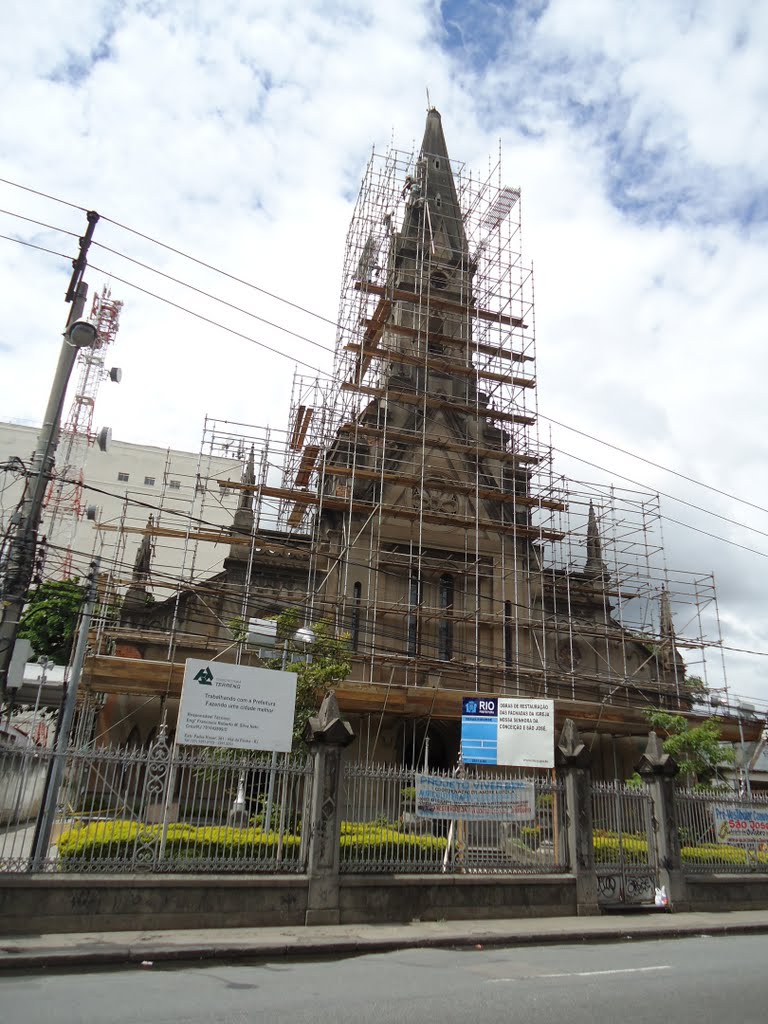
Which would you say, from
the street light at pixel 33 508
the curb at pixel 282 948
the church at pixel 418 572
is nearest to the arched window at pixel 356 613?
the church at pixel 418 572

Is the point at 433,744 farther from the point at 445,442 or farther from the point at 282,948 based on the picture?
the point at 282,948

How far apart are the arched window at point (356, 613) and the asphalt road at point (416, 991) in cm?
1601

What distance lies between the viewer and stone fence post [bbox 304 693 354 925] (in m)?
13.0

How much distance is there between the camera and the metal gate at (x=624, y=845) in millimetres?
15953

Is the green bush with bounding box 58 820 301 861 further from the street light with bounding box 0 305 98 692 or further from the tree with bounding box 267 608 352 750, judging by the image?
the tree with bounding box 267 608 352 750

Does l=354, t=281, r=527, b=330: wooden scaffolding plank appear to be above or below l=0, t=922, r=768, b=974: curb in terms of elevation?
above

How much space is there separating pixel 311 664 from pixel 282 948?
9437 millimetres

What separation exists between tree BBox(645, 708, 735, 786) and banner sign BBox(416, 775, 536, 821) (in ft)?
27.4

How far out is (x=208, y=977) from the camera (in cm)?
950

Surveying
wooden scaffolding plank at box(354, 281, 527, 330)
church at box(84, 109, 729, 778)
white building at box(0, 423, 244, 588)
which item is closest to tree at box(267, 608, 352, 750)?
church at box(84, 109, 729, 778)

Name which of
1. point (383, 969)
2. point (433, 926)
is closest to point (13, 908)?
point (383, 969)

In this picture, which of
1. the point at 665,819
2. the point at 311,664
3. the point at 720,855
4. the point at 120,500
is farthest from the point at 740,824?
the point at 120,500

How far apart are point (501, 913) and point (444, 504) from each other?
1858 centimetres

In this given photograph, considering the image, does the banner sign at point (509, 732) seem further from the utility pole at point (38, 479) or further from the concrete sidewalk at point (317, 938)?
the utility pole at point (38, 479)
